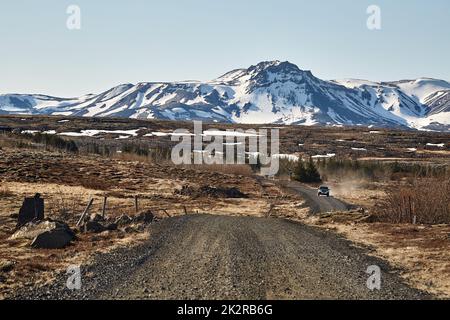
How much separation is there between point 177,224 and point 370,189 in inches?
1980

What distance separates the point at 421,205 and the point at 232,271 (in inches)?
686

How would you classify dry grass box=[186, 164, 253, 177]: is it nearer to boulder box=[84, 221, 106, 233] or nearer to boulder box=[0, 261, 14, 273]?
boulder box=[84, 221, 106, 233]

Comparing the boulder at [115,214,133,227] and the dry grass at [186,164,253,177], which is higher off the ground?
the boulder at [115,214,133,227]

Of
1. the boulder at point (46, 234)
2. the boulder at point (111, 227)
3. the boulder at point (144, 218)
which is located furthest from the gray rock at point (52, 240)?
the boulder at point (144, 218)

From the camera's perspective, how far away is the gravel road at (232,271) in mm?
13087

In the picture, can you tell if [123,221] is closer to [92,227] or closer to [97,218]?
[97,218]

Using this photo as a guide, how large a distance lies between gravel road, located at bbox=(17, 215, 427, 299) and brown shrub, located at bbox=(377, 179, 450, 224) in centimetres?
768

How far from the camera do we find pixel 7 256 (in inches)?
704

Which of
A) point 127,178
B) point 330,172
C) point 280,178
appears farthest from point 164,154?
point 127,178

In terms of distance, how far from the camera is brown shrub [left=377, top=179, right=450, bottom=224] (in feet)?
92.8

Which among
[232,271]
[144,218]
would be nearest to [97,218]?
[144,218]

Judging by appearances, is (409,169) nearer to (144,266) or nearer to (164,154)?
(164,154)

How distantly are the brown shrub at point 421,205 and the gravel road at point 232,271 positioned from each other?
7.68 m

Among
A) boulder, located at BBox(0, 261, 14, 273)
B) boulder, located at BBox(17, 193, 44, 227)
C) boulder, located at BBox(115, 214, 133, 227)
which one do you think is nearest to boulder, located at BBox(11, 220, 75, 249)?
boulder, located at BBox(17, 193, 44, 227)
